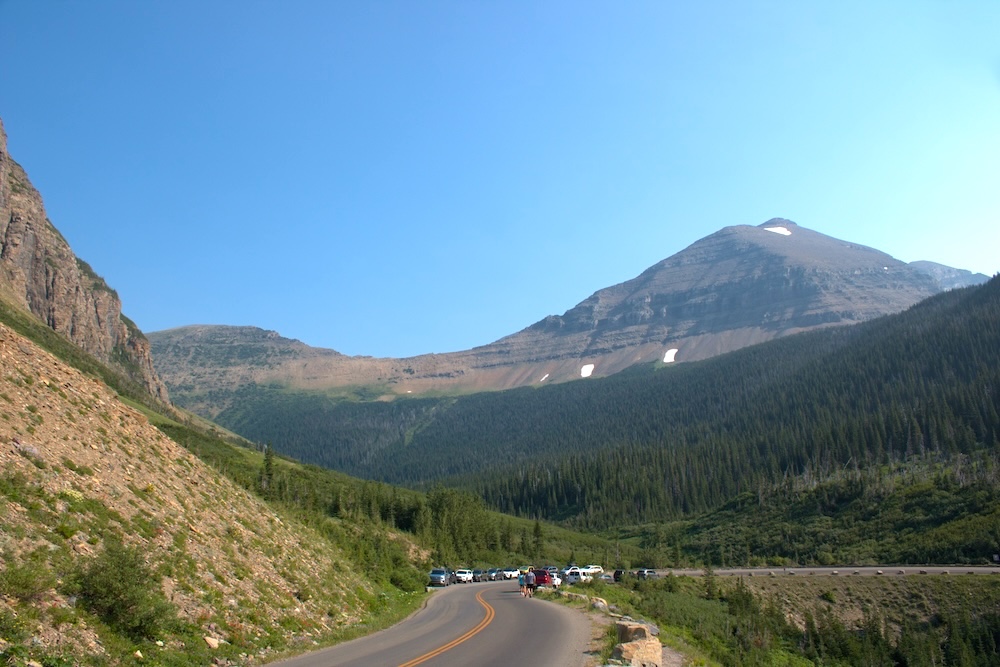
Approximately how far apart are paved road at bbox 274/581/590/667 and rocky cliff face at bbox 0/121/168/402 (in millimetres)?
121717

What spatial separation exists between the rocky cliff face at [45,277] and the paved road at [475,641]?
122m

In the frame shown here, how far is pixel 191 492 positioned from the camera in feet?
85.9

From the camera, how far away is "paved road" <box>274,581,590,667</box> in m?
17.5

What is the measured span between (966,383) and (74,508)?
596 ft

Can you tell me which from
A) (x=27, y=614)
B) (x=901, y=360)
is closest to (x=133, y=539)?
(x=27, y=614)

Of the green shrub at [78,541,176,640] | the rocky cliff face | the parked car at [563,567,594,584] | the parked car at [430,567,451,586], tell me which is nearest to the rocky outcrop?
the green shrub at [78,541,176,640]

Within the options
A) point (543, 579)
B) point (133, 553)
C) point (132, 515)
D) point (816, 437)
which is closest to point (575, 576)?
point (543, 579)

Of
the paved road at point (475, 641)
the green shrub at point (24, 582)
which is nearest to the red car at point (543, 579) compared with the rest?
the paved road at point (475, 641)

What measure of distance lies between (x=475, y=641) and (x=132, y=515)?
1191cm

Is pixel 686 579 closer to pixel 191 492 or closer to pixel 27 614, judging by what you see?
→ pixel 191 492

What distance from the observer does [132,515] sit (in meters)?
20.1

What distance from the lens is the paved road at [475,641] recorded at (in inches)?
687

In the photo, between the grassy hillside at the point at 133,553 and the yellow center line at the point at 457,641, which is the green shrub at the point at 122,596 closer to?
the grassy hillside at the point at 133,553

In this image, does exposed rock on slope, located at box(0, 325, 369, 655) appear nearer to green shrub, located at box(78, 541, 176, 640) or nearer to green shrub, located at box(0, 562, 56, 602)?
green shrub, located at box(0, 562, 56, 602)
